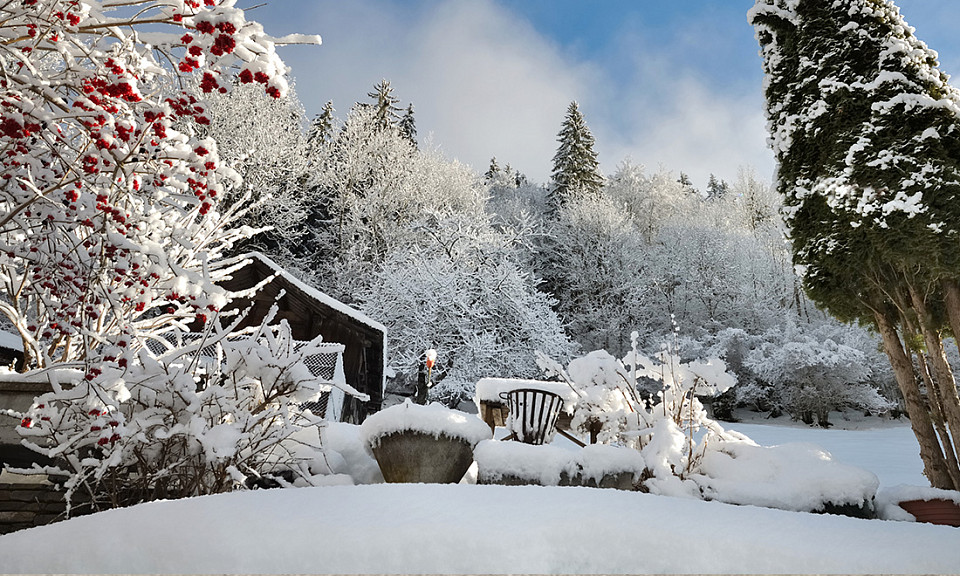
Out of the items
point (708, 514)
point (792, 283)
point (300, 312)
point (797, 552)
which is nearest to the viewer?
point (797, 552)

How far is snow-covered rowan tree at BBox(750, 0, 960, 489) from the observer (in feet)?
17.1

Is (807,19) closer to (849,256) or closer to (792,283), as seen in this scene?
(849,256)

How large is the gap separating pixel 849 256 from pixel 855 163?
976 mm

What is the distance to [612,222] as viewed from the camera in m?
22.6

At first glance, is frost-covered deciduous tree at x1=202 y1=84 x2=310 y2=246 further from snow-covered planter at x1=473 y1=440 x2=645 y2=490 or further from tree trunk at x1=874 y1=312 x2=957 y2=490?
tree trunk at x1=874 y1=312 x2=957 y2=490

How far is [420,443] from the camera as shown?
3.86m

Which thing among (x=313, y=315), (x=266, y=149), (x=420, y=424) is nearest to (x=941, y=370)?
(x=420, y=424)

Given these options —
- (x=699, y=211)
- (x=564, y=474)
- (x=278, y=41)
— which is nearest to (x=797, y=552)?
(x=564, y=474)

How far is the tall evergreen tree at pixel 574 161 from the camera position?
87.1 ft

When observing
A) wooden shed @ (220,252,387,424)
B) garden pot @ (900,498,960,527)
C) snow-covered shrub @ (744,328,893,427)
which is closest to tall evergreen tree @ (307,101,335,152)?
wooden shed @ (220,252,387,424)

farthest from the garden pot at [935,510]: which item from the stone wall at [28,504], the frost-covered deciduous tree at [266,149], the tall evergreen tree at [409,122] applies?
the tall evergreen tree at [409,122]

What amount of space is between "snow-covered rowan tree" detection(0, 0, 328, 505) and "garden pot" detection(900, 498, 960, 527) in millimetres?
5122

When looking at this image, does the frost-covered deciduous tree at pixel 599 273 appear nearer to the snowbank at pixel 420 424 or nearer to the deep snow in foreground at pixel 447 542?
the snowbank at pixel 420 424

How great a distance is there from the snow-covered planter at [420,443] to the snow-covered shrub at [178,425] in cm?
52
